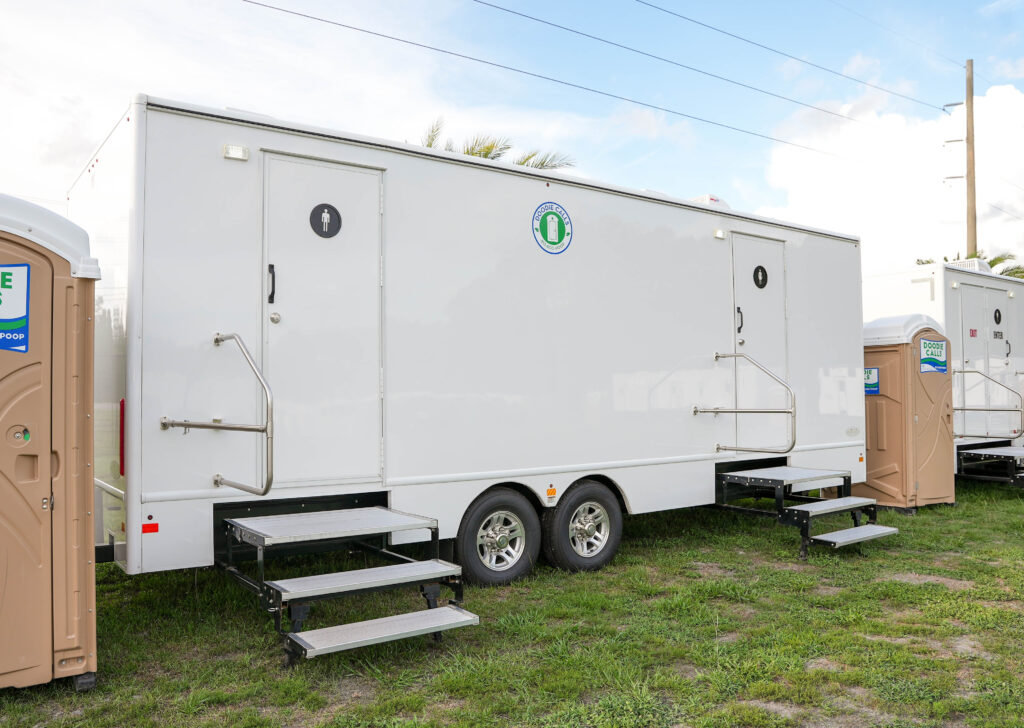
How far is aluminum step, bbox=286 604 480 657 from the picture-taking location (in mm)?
3928

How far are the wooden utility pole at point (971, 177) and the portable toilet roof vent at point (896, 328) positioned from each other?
11775 millimetres

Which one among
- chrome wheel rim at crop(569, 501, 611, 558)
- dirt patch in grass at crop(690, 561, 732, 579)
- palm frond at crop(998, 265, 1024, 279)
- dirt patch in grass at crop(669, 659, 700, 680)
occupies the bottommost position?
dirt patch in grass at crop(669, 659, 700, 680)

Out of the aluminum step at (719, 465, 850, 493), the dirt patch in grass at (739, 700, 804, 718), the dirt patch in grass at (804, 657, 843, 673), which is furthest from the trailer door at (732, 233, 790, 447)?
the dirt patch in grass at (739, 700, 804, 718)

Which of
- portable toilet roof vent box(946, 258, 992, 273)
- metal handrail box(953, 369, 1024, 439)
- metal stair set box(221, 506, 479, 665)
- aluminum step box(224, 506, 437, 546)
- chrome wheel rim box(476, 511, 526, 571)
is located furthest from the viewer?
portable toilet roof vent box(946, 258, 992, 273)

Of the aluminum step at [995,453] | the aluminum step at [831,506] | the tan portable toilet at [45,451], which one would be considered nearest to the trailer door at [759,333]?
the aluminum step at [831,506]

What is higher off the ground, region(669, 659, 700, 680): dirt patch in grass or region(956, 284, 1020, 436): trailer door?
region(956, 284, 1020, 436): trailer door

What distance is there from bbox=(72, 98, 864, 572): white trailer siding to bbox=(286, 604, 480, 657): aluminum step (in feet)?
3.00

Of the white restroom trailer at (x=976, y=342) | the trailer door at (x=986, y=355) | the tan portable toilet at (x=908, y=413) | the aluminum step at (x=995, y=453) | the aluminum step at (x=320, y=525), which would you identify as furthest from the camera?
Result: the trailer door at (x=986, y=355)

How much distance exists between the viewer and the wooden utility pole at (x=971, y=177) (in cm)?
1966

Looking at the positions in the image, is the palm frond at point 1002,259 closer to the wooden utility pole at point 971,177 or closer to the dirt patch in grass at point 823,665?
the wooden utility pole at point 971,177

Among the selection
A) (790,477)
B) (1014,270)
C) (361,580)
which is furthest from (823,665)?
(1014,270)

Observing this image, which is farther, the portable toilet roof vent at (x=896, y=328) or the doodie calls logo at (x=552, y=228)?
the portable toilet roof vent at (x=896, y=328)

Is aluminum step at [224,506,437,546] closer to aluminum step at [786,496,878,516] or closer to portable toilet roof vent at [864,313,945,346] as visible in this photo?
aluminum step at [786,496,878,516]

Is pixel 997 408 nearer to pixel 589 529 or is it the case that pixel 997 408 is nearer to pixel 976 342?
pixel 976 342
